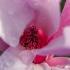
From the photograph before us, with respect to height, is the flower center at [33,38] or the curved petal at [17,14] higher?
the curved petal at [17,14]

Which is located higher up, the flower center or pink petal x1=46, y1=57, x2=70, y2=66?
the flower center

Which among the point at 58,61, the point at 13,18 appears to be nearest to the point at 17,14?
the point at 13,18

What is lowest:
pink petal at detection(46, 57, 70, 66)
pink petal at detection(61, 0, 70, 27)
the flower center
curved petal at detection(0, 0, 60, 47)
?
pink petal at detection(46, 57, 70, 66)

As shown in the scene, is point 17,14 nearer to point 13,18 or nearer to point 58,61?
point 13,18

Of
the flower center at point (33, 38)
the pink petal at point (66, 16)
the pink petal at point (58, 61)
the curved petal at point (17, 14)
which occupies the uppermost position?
the curved petal at point (17, 14)
